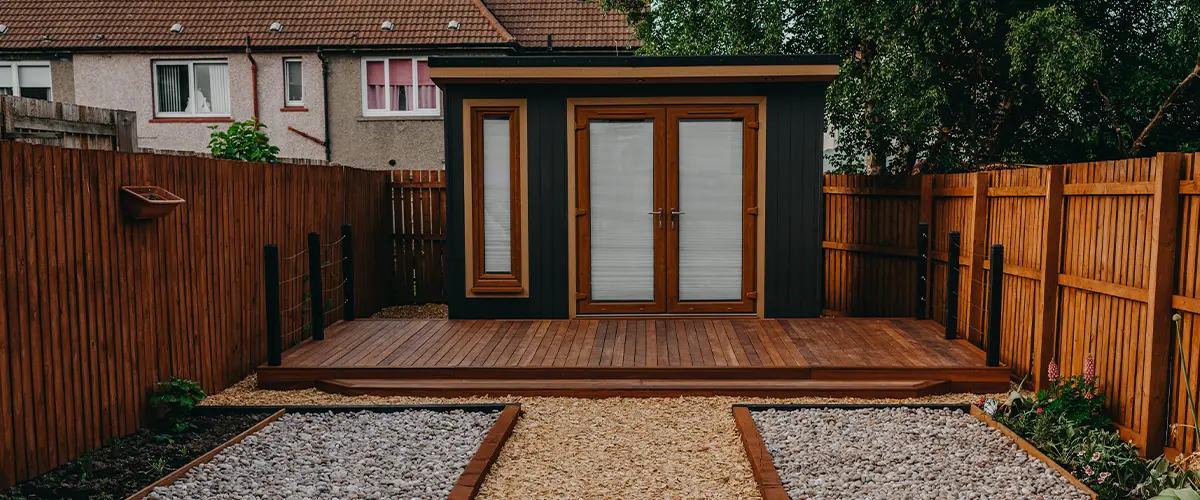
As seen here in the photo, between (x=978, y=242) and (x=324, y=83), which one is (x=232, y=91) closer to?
(x=324, y=83)

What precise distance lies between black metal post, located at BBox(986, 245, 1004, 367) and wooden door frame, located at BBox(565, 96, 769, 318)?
95.6 inches

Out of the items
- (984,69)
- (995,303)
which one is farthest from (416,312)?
(984,69)

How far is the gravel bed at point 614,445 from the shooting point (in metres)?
4.18

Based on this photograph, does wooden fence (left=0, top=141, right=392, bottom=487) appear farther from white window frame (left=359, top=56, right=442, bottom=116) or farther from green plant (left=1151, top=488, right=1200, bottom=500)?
white window frame (left=359, top=56, right=442, bottom=116)

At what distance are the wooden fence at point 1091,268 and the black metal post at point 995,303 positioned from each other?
7.5 inches

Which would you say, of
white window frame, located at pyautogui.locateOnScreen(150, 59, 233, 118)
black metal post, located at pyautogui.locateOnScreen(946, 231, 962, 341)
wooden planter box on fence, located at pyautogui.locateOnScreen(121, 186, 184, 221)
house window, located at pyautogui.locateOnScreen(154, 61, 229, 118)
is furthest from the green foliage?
house window, located at pyautogui.locateOnScreen(154, 61, 229, 118)

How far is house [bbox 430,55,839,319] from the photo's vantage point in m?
8.02

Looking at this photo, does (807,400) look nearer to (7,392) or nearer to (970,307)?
(970,307)

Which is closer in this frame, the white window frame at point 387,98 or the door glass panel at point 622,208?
the door glass panel at point 622,208

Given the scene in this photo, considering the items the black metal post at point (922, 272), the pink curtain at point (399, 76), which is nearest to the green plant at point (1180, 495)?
the black metal post at point (922, 272)

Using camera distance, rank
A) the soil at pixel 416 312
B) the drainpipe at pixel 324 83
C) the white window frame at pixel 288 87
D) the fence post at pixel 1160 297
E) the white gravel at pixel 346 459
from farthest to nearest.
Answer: the white window frame at pixel 288 87
the drainpipe at pixel 324 83
the soil at pixel 416 312
the fence post at pixel 1160 297
the white gravel at pixel 346 459

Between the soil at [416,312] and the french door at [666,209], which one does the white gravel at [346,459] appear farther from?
the soil at [416,312]

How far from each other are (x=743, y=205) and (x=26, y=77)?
16.2m

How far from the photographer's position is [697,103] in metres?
8.02
